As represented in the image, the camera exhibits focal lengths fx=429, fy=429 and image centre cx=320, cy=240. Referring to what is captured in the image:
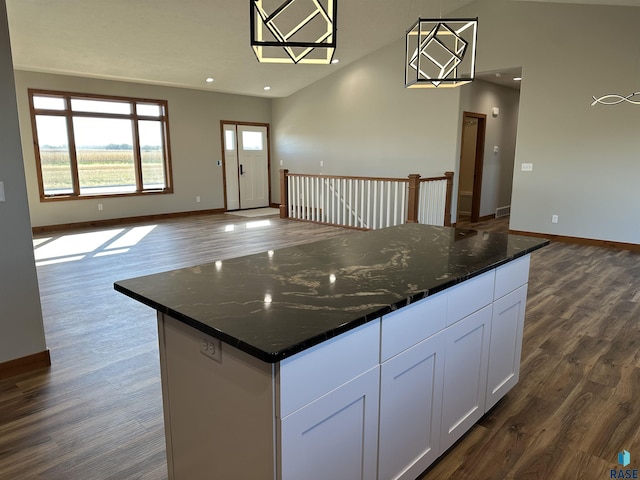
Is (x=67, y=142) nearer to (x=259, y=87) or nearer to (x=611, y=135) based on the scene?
(x=259, y=87)

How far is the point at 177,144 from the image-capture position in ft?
30.5

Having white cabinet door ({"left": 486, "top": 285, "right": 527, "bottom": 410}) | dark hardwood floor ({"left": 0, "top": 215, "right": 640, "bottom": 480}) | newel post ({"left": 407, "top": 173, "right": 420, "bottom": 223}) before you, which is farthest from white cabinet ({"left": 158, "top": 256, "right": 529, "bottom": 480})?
newel post ({"left": 407, "top": 173, "right": 420, "bottom": 223})

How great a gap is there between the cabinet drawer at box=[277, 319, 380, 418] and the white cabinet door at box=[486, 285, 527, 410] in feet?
3.28

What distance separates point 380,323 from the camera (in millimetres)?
1435

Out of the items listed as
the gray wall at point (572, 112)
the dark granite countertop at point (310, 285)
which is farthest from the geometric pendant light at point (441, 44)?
the gray wall at point (572, 112)

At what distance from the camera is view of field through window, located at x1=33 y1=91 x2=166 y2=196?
7609mm

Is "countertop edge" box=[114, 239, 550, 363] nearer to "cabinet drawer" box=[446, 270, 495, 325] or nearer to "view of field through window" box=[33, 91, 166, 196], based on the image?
"cabinet drawer" box=[446, 270, 495, 325]

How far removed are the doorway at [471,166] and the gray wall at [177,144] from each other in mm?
5110

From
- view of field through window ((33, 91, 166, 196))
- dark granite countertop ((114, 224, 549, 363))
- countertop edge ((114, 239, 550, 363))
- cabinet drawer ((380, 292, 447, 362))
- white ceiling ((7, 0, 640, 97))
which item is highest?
white ceiling ((7, 0, 640, 97))

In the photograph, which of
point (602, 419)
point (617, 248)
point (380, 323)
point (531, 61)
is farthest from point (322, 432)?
point (531, 61)

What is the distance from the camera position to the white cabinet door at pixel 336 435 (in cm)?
120

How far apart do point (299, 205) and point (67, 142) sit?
4.46 m

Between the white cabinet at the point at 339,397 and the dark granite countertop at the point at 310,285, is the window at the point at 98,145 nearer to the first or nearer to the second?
the dark granite countertop at the point at 310,285

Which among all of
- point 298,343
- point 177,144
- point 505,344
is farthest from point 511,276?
point 177,144
